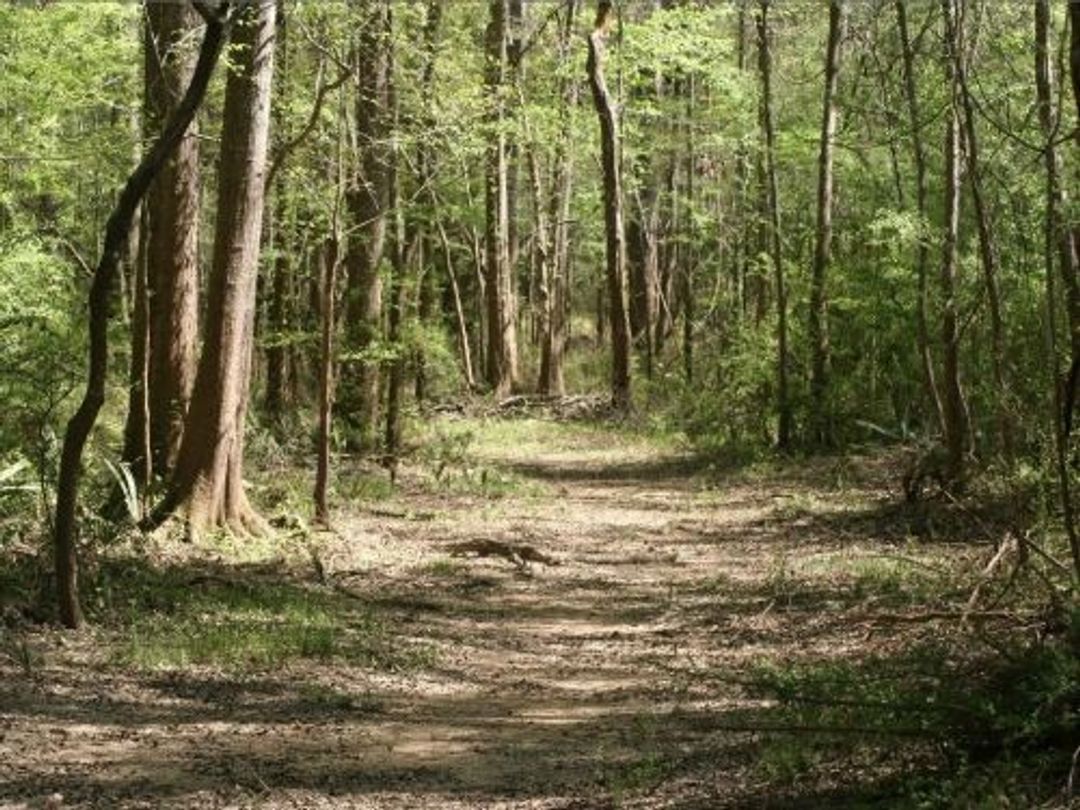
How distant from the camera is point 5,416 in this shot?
1046 cm

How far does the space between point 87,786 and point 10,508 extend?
5052mm

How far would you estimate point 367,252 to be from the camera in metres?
18.4

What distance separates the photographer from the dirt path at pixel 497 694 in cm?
635

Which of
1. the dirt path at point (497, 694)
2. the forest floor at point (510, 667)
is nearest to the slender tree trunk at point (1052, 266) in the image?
the forest floor at point (510, 667)

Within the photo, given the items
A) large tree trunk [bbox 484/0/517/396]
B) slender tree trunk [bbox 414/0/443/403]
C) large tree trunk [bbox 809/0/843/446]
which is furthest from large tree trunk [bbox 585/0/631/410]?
large tree trunk [bbox 809/0/843/446]

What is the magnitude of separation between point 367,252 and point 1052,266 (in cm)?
1285

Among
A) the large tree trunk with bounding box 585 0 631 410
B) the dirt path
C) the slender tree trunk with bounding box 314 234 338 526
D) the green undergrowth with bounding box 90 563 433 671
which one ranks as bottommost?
the dirt path

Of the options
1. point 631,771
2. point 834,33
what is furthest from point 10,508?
point 834,33

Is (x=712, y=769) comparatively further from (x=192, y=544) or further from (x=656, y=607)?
(x=192, y=544)

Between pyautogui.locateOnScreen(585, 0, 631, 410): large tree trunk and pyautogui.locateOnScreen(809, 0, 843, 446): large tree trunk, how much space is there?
5841 mm

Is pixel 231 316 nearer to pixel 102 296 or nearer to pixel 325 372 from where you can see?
pixel 325 372

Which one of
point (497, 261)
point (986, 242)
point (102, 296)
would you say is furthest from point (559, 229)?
point (102, 296)

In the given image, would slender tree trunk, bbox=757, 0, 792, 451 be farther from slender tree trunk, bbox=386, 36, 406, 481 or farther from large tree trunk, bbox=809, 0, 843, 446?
slender tree trunk, bbox=386, 36, 406, 481

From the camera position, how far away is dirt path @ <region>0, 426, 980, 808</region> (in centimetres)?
635
